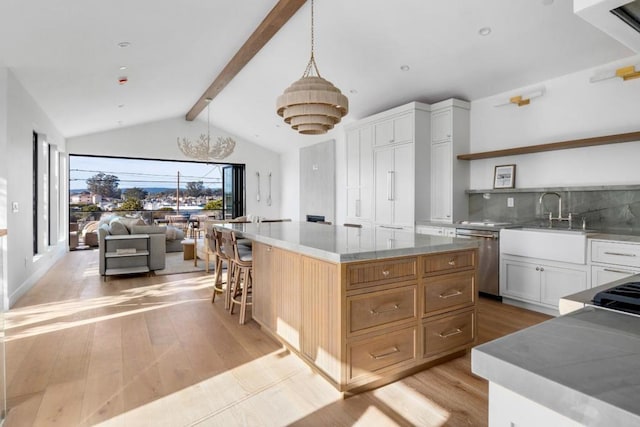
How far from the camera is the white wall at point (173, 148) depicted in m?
8.28

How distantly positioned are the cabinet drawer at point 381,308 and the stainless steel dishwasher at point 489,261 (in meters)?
2.07

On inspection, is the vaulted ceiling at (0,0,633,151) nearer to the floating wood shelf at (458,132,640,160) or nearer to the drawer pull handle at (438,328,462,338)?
the floating wood shelf at (458,132,640,160)

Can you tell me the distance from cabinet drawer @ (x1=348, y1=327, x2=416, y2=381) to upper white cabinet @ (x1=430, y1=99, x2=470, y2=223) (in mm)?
2964

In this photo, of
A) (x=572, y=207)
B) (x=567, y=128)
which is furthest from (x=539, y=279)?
(x=567, y=128)

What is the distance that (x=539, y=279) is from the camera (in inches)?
147

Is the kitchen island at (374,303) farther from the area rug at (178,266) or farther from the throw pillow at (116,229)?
the throw pillow at (116,229)

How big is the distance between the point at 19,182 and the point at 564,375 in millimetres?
5556

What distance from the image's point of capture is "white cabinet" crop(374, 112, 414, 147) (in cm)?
514

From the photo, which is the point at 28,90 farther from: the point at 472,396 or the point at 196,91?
the point at 472,396

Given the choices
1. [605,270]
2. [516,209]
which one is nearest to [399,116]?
[516,209]

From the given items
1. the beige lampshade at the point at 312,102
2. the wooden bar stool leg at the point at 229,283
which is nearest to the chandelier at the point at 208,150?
the wooden bar stool leg at the point at 229,283

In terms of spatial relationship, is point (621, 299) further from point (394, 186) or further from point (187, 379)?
point (394, 186)

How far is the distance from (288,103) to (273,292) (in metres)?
1.54

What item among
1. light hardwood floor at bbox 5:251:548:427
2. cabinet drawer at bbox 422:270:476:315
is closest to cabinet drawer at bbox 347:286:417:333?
cabinet drawer at bbox 422:270:476:315
